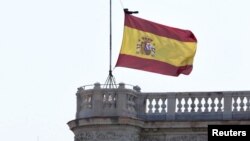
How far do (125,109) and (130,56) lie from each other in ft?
6.55

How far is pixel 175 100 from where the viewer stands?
3319 inches

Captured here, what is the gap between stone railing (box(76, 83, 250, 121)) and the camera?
3297 inches

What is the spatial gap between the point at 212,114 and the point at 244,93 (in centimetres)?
135

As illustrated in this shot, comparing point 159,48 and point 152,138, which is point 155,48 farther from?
point 152,138

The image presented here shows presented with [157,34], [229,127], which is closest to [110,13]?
[157,34]

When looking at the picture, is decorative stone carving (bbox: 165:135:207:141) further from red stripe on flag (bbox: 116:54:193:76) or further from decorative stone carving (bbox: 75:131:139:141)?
red stripe on flag (bbox: 116:54:193:76)

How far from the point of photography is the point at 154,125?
83938 mm

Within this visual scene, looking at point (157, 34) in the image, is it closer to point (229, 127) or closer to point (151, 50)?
point (151, 50)

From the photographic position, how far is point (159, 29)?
280 feet

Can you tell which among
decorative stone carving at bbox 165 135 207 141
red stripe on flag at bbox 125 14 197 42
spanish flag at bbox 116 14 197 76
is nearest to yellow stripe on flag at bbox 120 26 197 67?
spanish flag at bbox 116 14 197 76

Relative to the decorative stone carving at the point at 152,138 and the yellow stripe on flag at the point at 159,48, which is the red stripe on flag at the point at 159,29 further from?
the decorative stone carving at the point at 152,138

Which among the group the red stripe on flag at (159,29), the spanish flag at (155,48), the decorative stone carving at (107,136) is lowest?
the decorative stone carving at (107,136)

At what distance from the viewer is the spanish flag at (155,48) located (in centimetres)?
8469

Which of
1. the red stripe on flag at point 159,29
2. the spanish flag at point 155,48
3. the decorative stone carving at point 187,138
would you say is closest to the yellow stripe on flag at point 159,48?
the spanish flag at point 155,48
